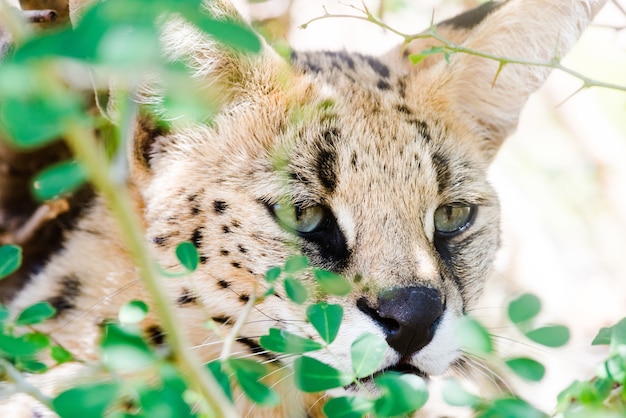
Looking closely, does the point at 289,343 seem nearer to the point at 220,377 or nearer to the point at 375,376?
the point at 220,377

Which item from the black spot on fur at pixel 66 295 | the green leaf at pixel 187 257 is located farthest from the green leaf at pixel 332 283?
the black spot on fur at pixel 66 295

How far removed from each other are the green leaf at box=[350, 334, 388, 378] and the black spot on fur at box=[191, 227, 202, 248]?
0.82 m

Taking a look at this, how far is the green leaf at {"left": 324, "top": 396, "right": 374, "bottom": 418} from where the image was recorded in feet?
4.24

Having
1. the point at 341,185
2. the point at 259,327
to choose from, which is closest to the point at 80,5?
the point at 341,185

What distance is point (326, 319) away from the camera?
140 cm

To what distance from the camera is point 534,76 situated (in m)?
2.60

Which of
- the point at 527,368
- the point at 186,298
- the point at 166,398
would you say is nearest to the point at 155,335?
the point at 186,298

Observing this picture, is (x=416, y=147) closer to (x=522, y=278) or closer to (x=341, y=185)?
(x=341, y=185)

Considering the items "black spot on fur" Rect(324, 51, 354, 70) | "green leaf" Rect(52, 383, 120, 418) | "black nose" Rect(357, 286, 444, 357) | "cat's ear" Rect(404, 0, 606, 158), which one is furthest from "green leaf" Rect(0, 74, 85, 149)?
"black spot on fur" Rect(324, 51, 354, 70)

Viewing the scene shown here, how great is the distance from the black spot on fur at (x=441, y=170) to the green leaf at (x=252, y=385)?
3.33 feet

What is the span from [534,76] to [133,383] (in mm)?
1947

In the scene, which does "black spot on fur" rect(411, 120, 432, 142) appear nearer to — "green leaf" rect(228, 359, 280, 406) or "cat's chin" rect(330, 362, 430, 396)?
"cat's chin" rect(330, 362, 430, 396)

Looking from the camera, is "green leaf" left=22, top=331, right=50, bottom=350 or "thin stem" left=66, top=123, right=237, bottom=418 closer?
"thin stem" left=66, top=123, right=237, bottom=418

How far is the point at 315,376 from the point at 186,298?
0.83 m
